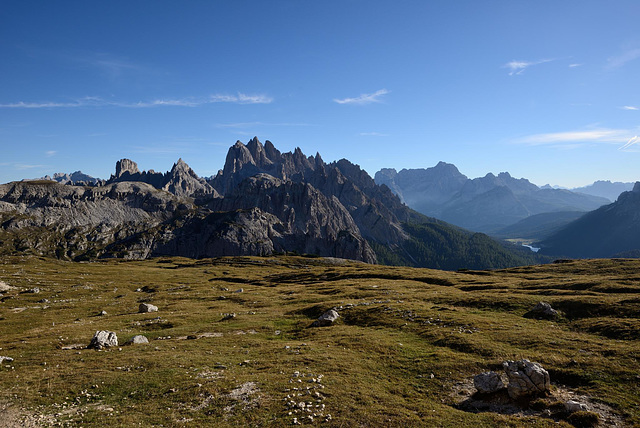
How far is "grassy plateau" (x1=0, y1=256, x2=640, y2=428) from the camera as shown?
19953mm

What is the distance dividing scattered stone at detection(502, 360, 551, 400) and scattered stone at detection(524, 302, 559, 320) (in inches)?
894

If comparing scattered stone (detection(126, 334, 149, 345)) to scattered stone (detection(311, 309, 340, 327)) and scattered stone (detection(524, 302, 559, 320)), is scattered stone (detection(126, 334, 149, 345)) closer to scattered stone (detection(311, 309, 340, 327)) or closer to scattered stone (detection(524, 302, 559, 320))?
scattered stone (detection(311, 309, 340, 327))

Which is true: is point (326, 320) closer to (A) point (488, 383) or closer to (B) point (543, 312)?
(A) point (488, 383)

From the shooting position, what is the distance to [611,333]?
32.2 m

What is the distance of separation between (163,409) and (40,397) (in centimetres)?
953

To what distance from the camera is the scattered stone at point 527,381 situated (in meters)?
21.6

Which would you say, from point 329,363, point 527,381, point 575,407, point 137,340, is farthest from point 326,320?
point 575,407

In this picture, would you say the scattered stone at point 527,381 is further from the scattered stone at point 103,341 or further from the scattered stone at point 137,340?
the scattered stone at point 103,341

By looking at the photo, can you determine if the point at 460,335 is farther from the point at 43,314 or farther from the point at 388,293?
the point at 43,314

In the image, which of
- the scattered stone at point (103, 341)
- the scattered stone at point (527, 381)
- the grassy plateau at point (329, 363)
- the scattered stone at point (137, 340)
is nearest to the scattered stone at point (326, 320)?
the grassy plateau at point (329, 363)

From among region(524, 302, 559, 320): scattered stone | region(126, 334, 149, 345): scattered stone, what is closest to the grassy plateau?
region(524, 302, 559, 320): scattered stone

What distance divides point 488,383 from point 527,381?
2548mm

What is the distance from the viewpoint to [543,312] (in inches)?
1635

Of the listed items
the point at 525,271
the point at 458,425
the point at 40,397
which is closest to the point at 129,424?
the point at 40,397
